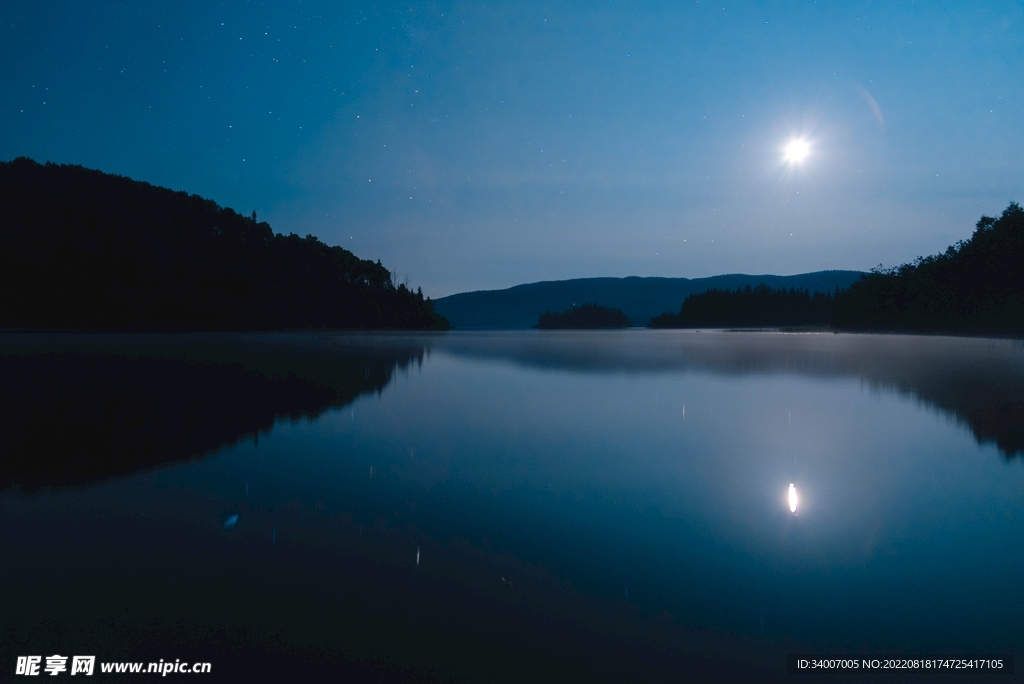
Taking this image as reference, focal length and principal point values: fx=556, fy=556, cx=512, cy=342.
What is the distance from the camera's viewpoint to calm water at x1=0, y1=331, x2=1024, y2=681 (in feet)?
9.58

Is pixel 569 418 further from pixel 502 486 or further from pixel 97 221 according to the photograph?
pixel 97 221

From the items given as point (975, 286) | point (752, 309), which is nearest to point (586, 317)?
point (752, 309)

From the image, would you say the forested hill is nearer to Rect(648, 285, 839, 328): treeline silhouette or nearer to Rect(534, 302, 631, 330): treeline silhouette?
Rect(534, 302, 631, 330): treeline silhouette

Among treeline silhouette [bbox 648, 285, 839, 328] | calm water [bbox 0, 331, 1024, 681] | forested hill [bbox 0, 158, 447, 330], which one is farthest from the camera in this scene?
treeline silhouette [bbox 648, 285, 839, 328]

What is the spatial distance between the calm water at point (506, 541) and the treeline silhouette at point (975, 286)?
7238 cm

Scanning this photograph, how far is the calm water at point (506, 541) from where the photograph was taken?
2920mm

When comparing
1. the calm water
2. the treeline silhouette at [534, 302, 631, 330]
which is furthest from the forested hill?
the calm water

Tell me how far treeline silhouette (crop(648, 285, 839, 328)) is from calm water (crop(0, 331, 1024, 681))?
157360 millimetres

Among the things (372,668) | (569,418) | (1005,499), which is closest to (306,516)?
(372,668)

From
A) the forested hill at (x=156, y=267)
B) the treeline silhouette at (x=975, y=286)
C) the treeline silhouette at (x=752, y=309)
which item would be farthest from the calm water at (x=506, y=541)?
the treeline silhouette at (x=752, y=309)

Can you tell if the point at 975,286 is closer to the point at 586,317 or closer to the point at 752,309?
the point at 752,309

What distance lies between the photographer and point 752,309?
549 feet

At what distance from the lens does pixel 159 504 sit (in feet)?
16.4

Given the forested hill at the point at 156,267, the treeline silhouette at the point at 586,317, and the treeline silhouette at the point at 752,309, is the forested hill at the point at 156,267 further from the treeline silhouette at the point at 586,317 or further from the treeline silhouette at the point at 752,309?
the treeline silhouette at the point at 752,309
